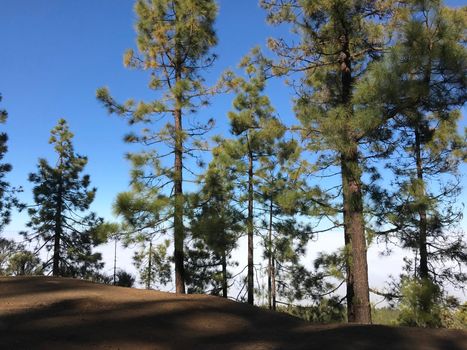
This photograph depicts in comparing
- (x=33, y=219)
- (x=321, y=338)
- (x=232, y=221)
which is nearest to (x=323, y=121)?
(x=321, y=338)

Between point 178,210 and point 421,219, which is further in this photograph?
point 178,210

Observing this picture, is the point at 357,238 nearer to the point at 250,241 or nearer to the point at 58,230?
the point at 250,241

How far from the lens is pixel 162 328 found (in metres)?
5.73

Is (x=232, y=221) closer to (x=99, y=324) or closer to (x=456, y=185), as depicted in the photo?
(x=456, y=185)

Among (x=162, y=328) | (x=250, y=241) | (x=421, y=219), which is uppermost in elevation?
(x=250, y=241)

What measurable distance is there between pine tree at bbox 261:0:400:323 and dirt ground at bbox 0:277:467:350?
2.89m

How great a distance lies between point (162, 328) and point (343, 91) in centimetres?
698

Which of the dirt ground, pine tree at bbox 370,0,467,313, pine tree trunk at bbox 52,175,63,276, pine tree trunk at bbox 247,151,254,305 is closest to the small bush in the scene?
pine tree at bbox 370,0,467,313

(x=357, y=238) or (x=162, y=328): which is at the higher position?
(x=357, y=238)

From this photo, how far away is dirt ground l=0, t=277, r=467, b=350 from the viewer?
16.5 feet

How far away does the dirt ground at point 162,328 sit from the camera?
198 inches

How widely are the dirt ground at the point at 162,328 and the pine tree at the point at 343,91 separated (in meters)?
2.89

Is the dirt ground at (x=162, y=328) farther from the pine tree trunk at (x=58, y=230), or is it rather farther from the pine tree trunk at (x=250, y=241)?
the pine tree trunk at (x=58, y=230)

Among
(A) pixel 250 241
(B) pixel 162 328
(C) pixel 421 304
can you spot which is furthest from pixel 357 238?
(A) pixel 250 241
